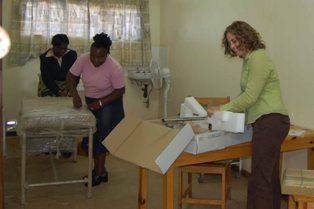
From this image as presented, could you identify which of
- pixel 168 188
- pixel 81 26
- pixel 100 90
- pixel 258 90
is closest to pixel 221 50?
pixel 100 90

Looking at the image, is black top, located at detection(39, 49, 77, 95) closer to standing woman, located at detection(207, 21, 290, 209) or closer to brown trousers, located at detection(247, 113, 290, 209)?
standing woman, located at detection(207, 21, 290, 209)

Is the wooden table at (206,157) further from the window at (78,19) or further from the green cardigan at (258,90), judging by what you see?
the window at (78,19)

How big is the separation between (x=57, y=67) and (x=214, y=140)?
2580 millimetres

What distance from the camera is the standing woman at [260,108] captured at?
2.28 meters

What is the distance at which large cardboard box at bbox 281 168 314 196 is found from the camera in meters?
2.14

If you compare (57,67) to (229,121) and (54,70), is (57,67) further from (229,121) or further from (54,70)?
(229,121)

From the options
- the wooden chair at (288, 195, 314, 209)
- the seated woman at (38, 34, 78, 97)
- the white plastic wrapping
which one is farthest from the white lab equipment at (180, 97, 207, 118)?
the seated woman at (38, 34, 78, 97)

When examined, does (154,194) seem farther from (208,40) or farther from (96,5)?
(96,5)

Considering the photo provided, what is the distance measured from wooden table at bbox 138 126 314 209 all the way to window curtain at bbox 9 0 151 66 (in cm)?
355

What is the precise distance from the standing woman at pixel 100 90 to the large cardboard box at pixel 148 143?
112 cm

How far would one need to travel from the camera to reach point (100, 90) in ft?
11.6

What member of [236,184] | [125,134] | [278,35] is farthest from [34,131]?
[278,35]

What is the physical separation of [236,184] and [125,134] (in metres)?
1.73

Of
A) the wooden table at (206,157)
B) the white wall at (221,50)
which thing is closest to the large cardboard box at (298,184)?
the wooden table at (206,157)
